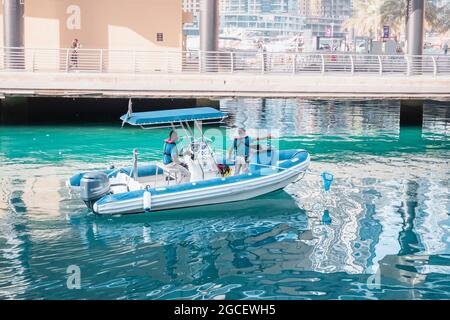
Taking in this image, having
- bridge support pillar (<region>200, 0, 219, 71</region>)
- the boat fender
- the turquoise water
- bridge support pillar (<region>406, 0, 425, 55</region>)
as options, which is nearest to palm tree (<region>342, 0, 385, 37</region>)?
bridge support pillar (<region>406, 0, 425, 55</region>)

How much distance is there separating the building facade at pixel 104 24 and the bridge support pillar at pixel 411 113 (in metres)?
11.5

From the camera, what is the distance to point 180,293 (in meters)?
A: 12.3

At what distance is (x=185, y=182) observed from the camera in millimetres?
18531

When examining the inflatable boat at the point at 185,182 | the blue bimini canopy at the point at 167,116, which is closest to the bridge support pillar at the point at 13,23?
the blue bimini canopy at the point at 167,116

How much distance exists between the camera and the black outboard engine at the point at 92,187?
1689 cm

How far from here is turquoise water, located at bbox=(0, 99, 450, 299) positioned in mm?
12641

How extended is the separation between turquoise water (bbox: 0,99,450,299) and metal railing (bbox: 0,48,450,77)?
493 centimetres

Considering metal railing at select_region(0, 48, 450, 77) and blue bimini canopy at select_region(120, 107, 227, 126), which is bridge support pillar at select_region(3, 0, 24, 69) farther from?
blue bimini canopy at select_region(120, 107, 227, 126)
